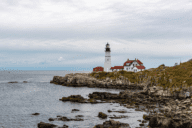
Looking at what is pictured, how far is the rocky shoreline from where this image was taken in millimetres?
26308

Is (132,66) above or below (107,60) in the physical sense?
below

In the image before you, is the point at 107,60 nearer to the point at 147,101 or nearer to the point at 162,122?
the point at 147,101

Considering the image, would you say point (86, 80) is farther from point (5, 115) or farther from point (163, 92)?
point (5, 115)

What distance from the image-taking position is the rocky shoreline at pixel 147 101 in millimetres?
26308

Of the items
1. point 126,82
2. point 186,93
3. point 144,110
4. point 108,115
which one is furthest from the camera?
point 126,82

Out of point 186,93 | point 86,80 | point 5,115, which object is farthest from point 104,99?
point 86,80

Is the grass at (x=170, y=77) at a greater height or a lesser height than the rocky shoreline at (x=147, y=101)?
greater

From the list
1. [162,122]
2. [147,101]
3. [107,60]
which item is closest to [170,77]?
[147,101]

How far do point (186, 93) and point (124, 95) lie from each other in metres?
17.1

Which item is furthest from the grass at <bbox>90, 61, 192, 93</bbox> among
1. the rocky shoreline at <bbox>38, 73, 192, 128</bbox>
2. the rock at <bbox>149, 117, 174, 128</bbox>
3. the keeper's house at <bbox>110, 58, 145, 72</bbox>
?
the rock at <bbox>149, 117, 174, 128</bbox>

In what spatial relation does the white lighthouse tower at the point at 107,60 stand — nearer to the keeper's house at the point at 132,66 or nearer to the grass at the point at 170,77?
the keeper's house at the point at 132,66

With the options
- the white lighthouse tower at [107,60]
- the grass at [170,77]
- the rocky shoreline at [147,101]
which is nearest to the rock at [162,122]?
the rocky shoreline at [147,101]

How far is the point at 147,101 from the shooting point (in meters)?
48.1

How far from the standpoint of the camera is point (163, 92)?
55750 millimetres
